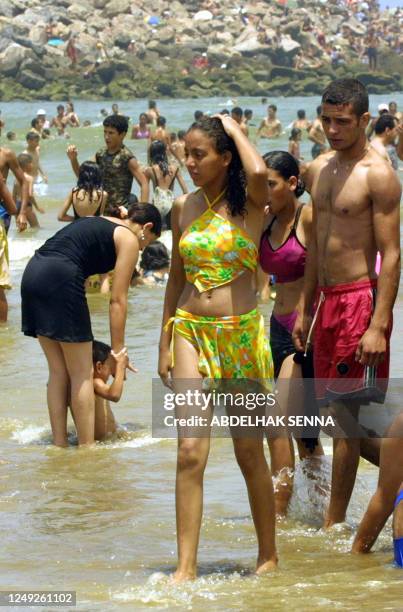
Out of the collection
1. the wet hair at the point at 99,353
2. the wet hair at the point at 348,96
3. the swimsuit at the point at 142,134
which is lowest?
the swimsuit at the point at 142,134

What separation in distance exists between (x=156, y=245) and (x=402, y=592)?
9.81 meters

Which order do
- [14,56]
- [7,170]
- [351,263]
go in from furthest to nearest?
[14,56], [7,170], [351,263]

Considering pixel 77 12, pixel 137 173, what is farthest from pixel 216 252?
pixel 77 12

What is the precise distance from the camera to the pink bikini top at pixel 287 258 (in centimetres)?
591

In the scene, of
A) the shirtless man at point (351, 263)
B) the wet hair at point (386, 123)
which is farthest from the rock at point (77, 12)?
the shirtless man at point (351, 263)

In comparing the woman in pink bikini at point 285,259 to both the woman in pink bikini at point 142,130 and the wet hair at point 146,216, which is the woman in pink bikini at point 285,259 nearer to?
the wet hair at point 146,216

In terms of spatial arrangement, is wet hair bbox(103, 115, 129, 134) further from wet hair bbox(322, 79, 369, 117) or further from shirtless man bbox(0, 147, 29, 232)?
wet hair bbox(322, 79, 369, 117)

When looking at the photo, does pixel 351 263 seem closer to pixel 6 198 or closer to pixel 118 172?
pixel 6 198

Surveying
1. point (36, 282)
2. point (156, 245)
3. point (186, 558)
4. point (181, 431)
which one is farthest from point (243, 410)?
point (156, 245)

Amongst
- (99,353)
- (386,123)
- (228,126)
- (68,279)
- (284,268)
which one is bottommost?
(99,353)

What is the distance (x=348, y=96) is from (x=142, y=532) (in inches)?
79.6

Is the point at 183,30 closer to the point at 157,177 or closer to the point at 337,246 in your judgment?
the point at 157,177

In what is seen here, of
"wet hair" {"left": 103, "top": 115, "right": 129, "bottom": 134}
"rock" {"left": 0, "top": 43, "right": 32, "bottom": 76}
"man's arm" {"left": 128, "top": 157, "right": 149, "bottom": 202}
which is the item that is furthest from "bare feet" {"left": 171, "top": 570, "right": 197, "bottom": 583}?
"rock" {"left": 0, "top": 43, "right": 32, "bottom": 76}

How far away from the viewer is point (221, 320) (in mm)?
4867
